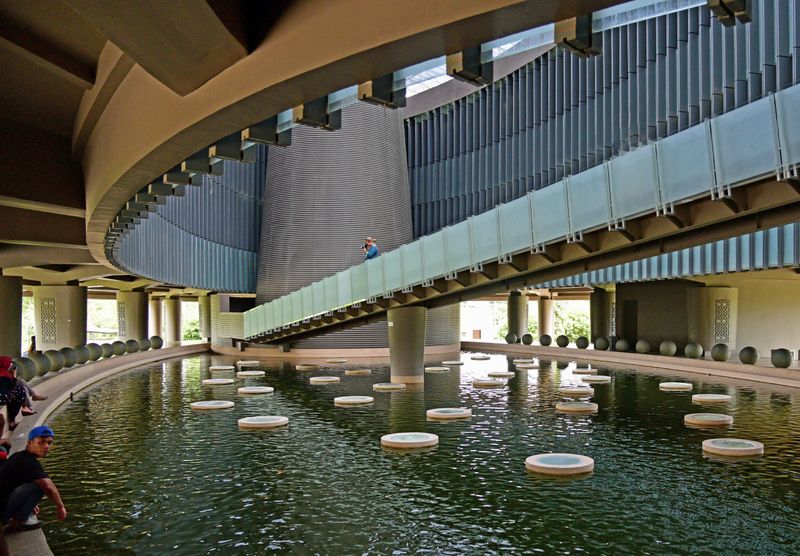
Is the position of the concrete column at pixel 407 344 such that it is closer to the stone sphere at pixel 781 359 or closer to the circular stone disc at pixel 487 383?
the circular stone disc at pixel 487 383

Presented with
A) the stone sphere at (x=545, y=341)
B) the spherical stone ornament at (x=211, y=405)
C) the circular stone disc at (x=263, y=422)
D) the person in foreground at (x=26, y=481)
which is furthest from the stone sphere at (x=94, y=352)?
the stone sphere at (x=545, y=341)

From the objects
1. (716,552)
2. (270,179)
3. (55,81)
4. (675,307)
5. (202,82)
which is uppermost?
(270,179)

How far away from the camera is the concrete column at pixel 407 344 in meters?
23.1

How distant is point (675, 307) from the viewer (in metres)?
32.8

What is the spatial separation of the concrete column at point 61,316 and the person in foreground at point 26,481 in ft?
93.9

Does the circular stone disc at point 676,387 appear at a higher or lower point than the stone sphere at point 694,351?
lower

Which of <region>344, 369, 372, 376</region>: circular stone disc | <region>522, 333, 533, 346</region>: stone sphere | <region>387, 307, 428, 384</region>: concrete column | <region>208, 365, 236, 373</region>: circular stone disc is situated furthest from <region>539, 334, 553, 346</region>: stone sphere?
<region>208, 365, 236, 373</region>: circular stone disc

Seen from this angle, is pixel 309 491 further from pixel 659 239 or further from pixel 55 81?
pixel 659 239

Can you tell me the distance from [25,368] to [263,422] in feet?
26.2

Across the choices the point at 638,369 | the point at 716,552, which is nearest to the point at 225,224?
Answer: the point at 638,369

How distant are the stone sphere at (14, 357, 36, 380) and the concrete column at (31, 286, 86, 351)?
48.7ft

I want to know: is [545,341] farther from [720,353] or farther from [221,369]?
[221,369]

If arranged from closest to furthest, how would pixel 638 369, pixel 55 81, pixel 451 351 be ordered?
pixel 55 81
pixel 638 369
pixel 451 351

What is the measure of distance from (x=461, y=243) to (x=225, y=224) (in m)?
25.6
